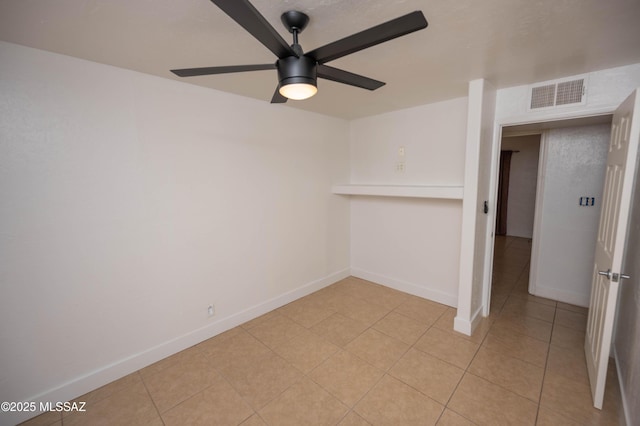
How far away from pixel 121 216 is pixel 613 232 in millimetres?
3392

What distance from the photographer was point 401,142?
3383mm

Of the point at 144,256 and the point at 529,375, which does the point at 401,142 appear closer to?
the point at 529,375

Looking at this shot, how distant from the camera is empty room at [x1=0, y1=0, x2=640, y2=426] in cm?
148

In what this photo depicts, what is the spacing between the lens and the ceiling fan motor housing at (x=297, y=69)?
1.21m

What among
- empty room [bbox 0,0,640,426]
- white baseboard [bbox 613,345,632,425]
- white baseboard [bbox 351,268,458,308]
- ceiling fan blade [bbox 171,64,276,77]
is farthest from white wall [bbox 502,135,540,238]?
ceiling fan blade [bbox 171,64,276,77]

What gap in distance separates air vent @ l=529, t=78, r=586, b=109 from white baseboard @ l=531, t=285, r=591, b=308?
88.2 inches

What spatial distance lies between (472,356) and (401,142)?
2.40 metres

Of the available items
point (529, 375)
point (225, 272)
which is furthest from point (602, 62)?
point (225, 272)

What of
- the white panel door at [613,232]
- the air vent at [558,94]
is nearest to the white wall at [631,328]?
the white panel door at [613,232]

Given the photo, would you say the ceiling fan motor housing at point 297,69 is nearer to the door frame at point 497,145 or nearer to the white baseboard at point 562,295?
the door frame at point 497,145

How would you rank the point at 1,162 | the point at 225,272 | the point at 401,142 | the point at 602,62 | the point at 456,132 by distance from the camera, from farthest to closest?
the point at 401,142
the point at 456,132
the point at 225,272
the point at 602,62
the point at 1,162

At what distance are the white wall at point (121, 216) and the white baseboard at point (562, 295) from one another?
10.7 ft

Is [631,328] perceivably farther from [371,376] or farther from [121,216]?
[121,216]

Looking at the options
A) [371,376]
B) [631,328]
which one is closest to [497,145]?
[631,328]
